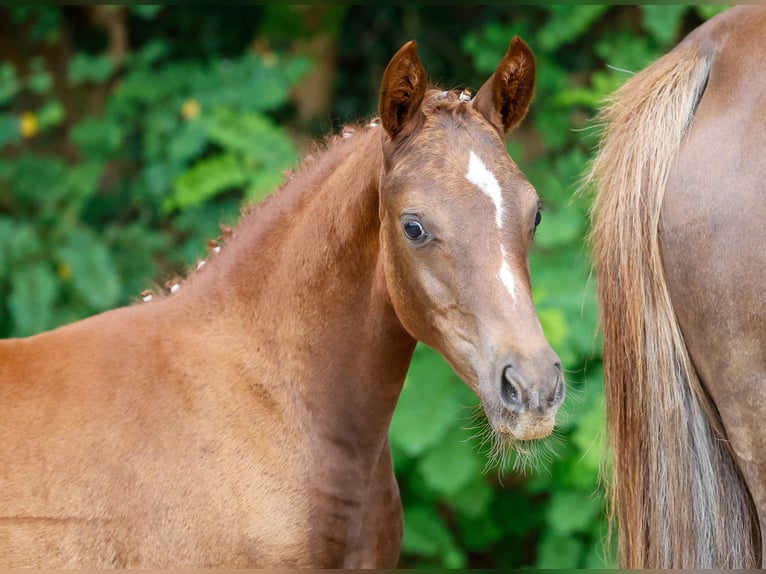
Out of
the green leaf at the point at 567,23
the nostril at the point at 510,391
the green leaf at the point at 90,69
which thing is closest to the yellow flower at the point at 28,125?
the green leaf at the point at 90,69

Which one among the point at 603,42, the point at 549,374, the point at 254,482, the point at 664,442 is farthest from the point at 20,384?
the point at 603,42

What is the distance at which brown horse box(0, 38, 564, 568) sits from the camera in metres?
2.11

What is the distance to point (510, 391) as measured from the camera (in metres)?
1.96

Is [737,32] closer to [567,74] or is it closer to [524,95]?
[524,95]

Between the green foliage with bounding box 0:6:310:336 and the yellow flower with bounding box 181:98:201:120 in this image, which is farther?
the yellow flower with bounding box 181:98:201:120

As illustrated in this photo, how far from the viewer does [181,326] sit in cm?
248

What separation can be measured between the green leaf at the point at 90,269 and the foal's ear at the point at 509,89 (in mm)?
A: 3027

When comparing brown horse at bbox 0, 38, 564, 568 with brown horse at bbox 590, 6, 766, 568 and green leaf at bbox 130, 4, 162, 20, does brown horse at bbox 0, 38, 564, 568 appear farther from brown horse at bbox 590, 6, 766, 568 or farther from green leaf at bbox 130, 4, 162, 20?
green leaf at bbox 130, 4, 162, 20

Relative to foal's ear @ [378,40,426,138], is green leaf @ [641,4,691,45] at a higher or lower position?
lower

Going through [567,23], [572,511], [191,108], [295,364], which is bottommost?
[572,511]

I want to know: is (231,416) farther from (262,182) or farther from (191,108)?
(191,108)

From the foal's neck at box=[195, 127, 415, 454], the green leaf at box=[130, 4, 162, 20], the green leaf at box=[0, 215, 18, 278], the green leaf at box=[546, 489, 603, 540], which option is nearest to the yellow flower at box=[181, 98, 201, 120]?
the green leaf at box=[130, 4, 162, 20]

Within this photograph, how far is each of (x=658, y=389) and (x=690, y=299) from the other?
0.25m

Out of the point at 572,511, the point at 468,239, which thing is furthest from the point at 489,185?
the point at 572,511
